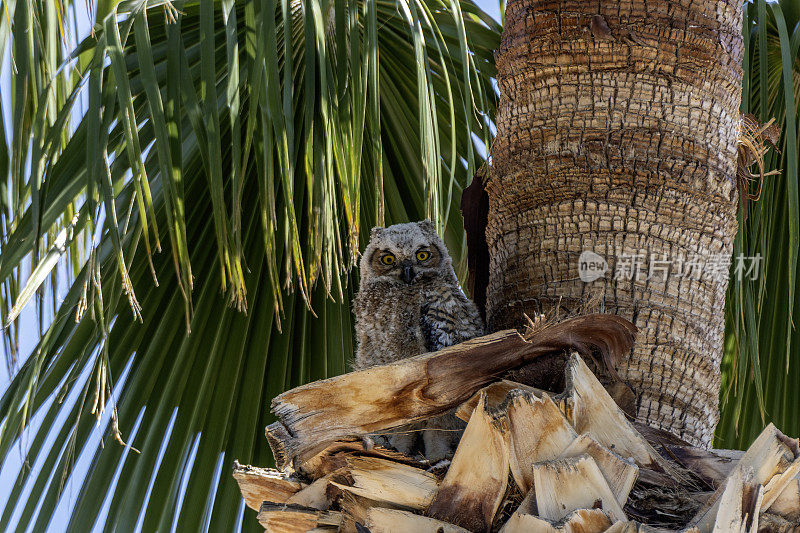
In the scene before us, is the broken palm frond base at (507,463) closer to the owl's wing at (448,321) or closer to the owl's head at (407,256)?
the owl's wing at (448,321)

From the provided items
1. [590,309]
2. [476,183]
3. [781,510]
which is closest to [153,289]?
[476,183]

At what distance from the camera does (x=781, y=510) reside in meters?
1.75

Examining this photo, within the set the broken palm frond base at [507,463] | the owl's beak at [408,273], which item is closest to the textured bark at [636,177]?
the broken palm frond base at [507,463]

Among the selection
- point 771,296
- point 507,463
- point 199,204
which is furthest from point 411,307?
point 771,296

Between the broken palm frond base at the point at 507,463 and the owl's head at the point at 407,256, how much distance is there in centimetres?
123

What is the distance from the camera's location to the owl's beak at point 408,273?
3.13m

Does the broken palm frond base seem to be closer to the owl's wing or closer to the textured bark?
the textured bark

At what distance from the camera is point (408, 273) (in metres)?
3.13

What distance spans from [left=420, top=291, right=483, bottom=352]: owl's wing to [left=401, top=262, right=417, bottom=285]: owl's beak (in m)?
0.29

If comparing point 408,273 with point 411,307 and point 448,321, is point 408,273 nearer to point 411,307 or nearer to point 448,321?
point 411,307

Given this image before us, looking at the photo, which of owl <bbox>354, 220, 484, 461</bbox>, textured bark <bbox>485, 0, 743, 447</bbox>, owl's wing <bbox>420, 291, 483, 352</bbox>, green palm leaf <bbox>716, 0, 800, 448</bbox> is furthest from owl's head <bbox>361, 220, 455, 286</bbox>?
green palm leaf <bbox>716, 0, 800, 448</bbox>

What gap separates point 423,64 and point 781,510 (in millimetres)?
1384

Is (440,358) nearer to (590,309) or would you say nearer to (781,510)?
(590,309)

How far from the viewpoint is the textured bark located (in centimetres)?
214
